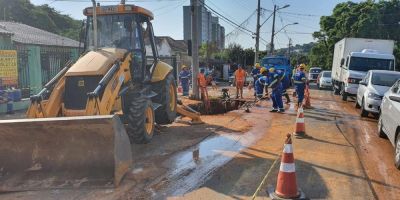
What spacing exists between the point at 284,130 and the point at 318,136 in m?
1.10

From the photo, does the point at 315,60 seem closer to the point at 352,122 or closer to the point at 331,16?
the point at 331,16

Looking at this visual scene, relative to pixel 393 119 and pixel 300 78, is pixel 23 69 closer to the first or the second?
pixel 300 78

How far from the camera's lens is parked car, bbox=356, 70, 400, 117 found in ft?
42.9

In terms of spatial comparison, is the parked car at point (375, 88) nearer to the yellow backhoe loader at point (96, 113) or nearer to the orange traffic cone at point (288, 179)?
the yellow backhoe loader at point (96, 113)

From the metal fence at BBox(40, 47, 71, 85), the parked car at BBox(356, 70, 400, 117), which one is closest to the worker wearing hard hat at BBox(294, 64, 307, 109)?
the parked car at BBox(356, 70, 400, 117)

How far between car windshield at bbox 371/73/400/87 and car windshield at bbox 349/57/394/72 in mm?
5549

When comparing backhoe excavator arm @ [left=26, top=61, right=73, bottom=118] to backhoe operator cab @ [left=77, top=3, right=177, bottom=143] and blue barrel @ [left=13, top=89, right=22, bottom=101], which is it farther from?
blue barrel @ [left=13, top=89, right=22, bottom=101]

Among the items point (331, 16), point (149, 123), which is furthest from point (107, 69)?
point (331, 16)

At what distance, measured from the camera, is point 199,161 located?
7906 millimetres

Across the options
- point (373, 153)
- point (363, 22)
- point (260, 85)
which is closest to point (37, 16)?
point (363, 22)

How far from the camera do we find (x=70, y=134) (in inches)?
255

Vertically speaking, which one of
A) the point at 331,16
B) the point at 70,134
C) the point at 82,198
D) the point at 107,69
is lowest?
the point at 82,198

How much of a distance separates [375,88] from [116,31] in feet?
27.6

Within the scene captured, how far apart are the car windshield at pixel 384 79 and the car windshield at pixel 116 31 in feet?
28.1
